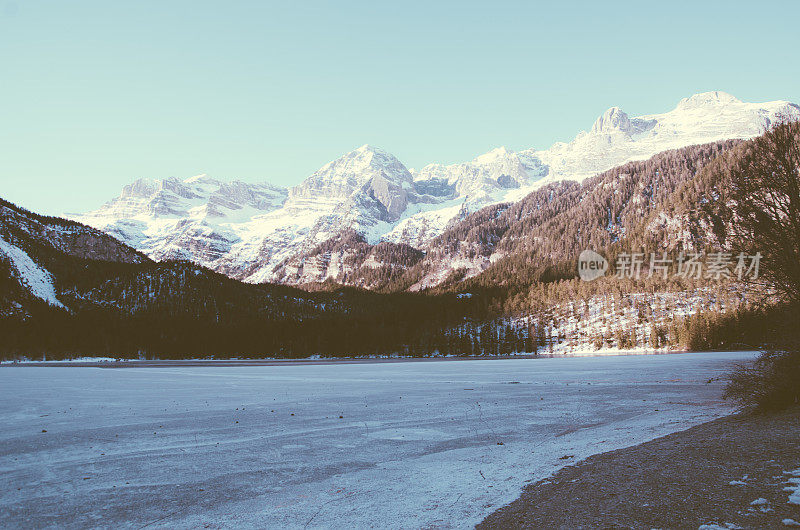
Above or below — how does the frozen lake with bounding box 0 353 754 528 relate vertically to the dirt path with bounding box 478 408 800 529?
below

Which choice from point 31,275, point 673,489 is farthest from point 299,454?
point 31,275

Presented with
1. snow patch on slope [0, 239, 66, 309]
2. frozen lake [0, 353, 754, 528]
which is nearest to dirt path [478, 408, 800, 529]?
frozen lake [0, 353, 754, 528]

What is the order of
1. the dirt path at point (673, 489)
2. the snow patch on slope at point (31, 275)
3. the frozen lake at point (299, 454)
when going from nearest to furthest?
the dirt path at point (673, 489)
the frozen lake at point (299, 454)
the snow patch on slope at point (31, 275)

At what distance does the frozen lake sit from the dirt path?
2.29 ft

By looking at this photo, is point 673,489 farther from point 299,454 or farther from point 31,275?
point 31,275

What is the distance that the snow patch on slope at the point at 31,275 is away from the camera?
171 metres

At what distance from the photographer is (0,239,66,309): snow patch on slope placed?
170625 mm

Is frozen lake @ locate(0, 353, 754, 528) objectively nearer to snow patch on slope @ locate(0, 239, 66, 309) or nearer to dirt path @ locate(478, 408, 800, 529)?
dirt path @ locate(478, 408, 800, 529)

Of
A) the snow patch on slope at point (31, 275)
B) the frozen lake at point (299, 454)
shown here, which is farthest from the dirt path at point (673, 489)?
the snow patch on slope at point (31, 275)

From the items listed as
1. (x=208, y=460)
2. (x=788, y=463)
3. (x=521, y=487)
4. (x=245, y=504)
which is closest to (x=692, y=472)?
(x=788, y=463)

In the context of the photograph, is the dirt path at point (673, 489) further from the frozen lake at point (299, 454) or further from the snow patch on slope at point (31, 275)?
the snow patch on slope at point (31, 275)

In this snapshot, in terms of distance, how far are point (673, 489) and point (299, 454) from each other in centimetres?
801

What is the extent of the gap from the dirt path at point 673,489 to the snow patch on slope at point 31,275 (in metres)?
213

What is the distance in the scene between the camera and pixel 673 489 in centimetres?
699
